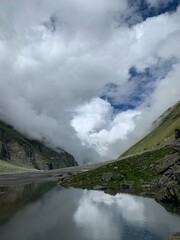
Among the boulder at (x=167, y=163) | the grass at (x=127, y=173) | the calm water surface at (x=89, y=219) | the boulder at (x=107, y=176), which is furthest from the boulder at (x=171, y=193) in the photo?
the boulder at (x=107, y=176)

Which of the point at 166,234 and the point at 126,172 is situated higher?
the point at 126,172

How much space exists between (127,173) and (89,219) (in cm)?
4978

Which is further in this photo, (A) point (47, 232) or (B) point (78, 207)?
(B) point (78, 207)

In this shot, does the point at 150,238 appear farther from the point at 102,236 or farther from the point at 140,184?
the point at 140,184

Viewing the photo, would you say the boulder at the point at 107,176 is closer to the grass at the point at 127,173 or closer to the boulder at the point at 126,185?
the grass at the point at 127,173

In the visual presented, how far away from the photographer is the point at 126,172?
11550cm

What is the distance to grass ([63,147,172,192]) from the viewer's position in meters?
108

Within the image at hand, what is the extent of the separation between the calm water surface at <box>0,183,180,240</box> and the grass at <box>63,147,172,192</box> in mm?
15153

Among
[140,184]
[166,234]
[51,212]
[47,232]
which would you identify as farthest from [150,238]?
[140,184]

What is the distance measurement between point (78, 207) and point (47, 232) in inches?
1097

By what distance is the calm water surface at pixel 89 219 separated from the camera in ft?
174

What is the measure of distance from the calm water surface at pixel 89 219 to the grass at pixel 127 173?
49.7ft

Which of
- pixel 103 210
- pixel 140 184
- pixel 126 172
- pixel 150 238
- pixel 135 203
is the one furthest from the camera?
pixel 126 172

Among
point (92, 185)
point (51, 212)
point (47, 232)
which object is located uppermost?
point (92, 185)
